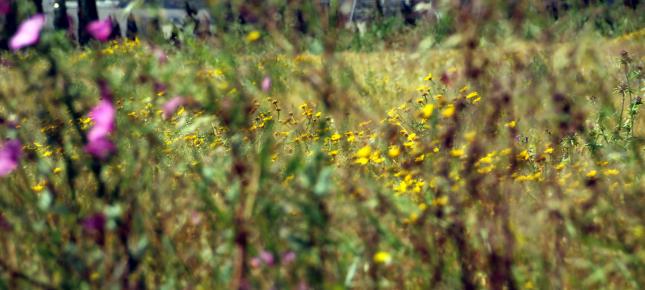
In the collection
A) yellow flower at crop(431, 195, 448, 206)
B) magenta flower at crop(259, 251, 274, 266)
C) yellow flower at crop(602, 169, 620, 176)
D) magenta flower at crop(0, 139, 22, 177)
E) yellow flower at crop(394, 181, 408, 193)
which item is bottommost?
magenta flower at crop(0, 139, 22, 177)

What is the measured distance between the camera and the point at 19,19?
1830 millimetres

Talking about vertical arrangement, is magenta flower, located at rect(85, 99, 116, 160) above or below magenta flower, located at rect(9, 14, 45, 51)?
below

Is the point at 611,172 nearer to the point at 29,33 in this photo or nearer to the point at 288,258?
the point at 288,258

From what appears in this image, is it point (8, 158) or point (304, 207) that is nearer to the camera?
point (304, 207)

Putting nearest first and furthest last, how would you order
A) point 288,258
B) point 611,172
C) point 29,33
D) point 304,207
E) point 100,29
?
point 304,207
point 288,258
point 29,33
point 100,29
point 611,172

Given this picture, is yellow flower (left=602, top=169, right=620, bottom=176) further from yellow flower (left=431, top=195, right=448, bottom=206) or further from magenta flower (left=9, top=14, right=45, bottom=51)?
magenta flower (left=9, top=14, right=45, bottom=51)

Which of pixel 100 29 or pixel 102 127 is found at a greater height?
pixel 100 29

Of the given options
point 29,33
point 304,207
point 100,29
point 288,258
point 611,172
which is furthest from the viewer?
point 611,172

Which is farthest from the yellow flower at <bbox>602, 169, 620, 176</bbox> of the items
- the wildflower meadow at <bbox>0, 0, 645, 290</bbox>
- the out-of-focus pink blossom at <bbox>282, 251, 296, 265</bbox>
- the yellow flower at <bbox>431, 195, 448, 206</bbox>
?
the out-of-focus pink blossom at <bbox>282, 251, 296, 265</bbox>

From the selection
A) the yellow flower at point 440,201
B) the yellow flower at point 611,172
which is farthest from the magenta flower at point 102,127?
the yellow flower at point 611,172

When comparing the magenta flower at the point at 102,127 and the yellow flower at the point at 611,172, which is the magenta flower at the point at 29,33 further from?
the yellow flower at the point at 611,172

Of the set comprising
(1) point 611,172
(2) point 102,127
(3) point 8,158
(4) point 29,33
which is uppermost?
(1) point 611,172

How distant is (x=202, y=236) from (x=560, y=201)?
934 mm

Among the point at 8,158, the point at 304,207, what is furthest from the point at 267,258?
the point at 8,158
